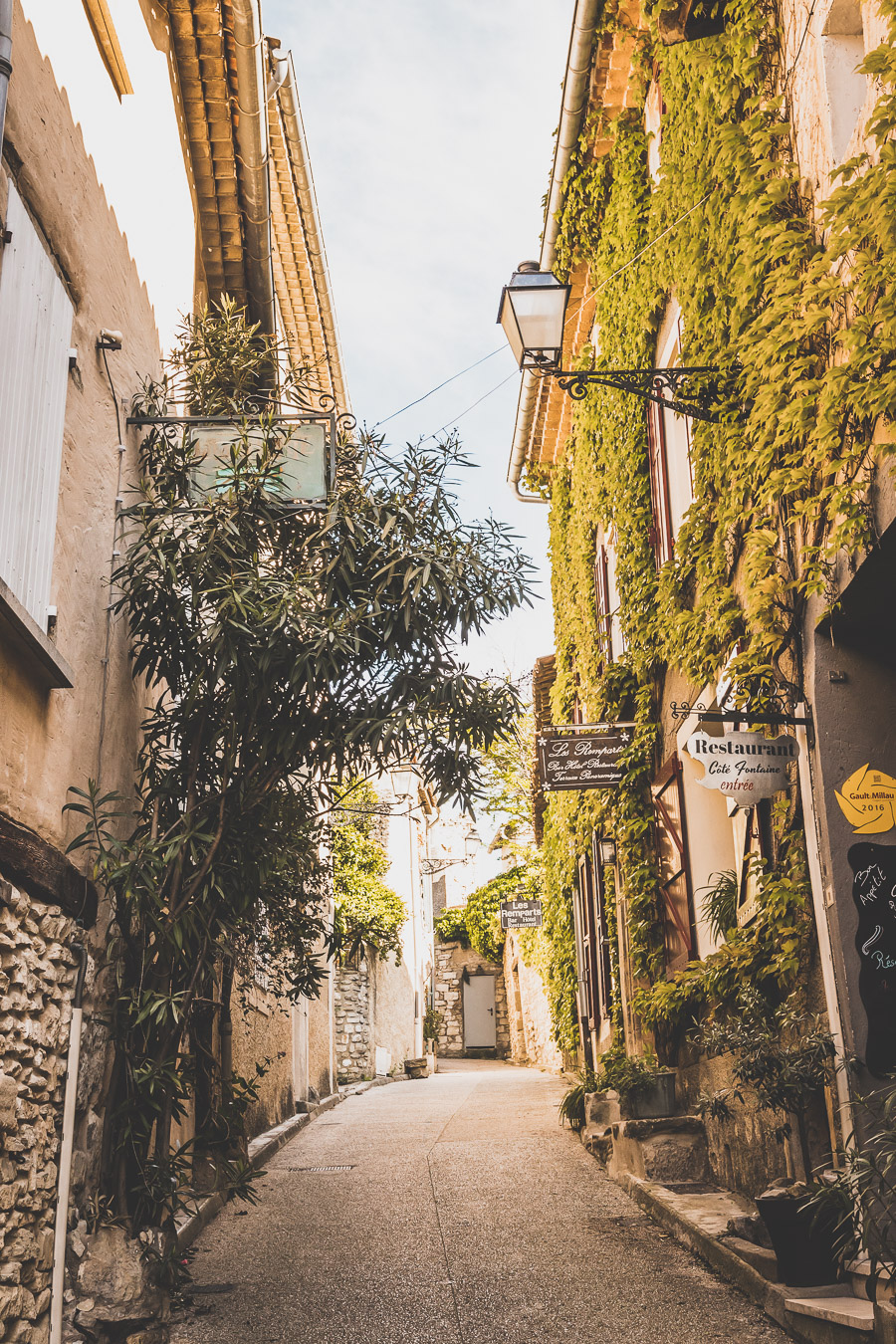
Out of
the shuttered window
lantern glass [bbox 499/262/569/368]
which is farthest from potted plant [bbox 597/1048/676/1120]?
the shuttered window

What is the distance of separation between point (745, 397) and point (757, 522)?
0.64m

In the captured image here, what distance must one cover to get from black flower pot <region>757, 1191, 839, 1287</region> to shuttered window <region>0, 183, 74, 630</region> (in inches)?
150

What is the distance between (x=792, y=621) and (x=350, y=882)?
551 inches

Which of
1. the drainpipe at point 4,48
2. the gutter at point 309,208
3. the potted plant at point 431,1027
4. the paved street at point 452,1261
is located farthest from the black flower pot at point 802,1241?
the potted plant at point 431,1027

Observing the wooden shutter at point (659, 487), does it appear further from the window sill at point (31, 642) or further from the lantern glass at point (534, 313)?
the window sill at point (31, 642)

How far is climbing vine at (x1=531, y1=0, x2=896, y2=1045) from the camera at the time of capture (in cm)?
457

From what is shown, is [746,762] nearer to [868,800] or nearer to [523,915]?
[868,800]

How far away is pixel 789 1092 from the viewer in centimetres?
487

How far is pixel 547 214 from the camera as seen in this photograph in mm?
11953

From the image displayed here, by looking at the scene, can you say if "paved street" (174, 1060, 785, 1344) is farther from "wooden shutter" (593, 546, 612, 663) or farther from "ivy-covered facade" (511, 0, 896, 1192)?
"wooden shutter" (593, 546, 612, 663)

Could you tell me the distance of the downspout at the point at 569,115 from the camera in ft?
30.9

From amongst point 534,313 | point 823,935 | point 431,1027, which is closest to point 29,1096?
point 823,935

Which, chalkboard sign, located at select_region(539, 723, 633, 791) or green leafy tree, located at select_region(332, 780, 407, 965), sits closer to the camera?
chalkboard sign, located at select_region(539, 723, 633, 791)

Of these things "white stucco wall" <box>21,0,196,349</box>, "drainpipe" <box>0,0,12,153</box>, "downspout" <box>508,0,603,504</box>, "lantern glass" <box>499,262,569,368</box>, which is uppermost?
"downspout" <box>508,0,603,504</box>
